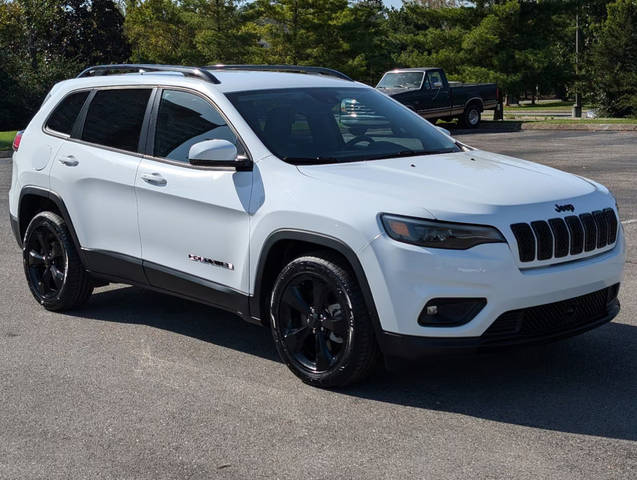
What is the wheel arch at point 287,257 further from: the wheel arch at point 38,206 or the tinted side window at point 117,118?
the wheel arch at point 38,206

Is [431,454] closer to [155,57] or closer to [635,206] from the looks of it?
[635,206]

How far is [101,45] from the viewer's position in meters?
59.5

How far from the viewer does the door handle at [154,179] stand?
612cm

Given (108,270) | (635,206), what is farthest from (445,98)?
(108,270)

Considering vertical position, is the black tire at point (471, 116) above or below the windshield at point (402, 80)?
below

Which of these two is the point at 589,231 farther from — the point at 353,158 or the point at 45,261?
the point at 45,261

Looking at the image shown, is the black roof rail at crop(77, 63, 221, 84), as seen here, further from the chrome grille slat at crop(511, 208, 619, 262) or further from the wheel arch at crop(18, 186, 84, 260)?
the chrome grille slat at crop(511, 208, 619, 262)

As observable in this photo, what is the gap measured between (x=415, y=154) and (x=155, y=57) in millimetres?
61115

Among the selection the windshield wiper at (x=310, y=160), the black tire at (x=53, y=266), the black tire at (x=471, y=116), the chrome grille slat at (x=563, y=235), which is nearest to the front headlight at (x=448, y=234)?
the chrome grille slat at (x=563, y=235)

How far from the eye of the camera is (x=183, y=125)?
20.5ft

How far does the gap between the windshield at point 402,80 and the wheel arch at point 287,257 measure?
75.8 feet

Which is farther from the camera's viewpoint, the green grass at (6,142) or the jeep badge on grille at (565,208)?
the green grass at (6,142)

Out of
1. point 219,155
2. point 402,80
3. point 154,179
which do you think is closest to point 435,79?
point 402,80

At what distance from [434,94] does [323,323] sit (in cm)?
2393
